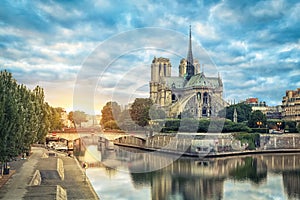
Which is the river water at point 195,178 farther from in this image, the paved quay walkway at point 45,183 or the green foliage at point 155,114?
the green foliage at point 155,114

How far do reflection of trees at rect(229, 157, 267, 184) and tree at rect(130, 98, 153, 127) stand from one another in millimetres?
34028

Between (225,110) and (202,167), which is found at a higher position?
(225,110)

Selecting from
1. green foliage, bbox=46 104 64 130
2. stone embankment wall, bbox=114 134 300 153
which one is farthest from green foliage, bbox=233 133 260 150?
green foliage, bbox=46 104 64 130

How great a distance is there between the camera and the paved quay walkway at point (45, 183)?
65.4 ft

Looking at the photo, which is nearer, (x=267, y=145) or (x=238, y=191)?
(x=238, y=191)

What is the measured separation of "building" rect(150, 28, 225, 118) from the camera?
314 feet

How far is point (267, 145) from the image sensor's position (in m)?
62.5

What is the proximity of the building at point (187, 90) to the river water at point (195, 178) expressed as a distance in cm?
4189

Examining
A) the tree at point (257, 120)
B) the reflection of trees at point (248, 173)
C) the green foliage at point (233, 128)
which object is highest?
the tree at point (257, 120)

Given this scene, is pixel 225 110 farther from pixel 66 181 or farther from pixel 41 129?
pixel 66 181

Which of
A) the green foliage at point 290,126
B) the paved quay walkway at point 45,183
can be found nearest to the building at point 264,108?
the green foliage at point 290,126

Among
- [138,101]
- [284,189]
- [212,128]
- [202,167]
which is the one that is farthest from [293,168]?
[138,101]

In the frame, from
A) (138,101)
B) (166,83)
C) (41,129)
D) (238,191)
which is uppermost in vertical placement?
(166,83)

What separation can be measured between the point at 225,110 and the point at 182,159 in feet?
137
